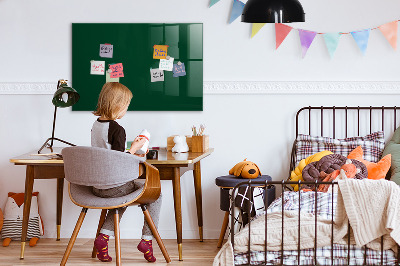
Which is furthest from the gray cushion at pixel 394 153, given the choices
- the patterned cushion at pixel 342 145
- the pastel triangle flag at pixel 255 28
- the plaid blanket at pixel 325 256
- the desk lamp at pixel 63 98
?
the desk lamp at pixel 63 98

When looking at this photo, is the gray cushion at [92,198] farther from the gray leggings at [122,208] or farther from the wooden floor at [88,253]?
the wooden floor at [88,253]

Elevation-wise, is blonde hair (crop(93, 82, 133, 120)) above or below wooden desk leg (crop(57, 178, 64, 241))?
above

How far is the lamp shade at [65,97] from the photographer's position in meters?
4.16

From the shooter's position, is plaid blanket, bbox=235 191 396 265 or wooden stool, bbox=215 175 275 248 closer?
plaid blanket, bbox=235 191 396 265

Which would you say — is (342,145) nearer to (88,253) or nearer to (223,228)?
(223,228)

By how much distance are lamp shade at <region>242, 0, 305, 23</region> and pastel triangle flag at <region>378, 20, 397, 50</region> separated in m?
1.44

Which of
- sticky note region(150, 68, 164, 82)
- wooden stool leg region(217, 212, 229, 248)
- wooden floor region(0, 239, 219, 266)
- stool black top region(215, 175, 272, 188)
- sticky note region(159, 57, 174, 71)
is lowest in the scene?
Result: wooden floor region(0, 239, 219, 266)

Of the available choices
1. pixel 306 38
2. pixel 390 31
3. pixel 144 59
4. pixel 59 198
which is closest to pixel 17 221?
pixel 59 198

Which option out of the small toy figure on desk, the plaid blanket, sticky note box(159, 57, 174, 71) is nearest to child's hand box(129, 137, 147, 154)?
the small toy figure on desk

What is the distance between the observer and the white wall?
4.46m

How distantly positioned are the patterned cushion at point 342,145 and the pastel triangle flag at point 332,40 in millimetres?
641

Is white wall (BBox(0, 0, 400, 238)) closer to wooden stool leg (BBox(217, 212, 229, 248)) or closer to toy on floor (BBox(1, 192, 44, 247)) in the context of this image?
toy on floor (BBox(1, 192, 44, 247))

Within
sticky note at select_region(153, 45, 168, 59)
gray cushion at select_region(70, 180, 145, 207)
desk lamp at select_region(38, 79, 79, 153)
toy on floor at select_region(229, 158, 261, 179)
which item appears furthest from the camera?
sticky note at select_region(153, 45, 168, 59)

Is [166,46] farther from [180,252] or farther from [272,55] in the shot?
[180,252]
